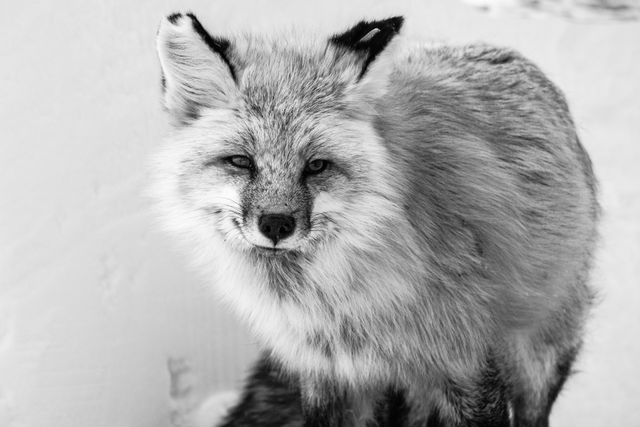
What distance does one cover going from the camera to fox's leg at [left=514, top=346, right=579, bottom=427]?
13.1 feet

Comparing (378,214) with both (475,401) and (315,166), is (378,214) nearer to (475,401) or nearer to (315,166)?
(315,166)

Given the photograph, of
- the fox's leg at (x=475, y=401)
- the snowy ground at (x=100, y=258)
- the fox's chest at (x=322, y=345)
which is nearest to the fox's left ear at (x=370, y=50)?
the snowy ground at (x=100, y=258)

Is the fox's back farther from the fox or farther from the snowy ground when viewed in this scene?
the snowy ground

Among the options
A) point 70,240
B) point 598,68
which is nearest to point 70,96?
point 70,240

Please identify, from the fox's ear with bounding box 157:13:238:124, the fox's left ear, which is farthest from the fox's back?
the fox's ear with bounding box 157:13:238:124

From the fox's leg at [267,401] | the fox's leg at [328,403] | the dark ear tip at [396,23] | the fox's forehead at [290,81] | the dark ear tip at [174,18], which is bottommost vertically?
the fox's leg at [267,401]

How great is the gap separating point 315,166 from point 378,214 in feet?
1.01

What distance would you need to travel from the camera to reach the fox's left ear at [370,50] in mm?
3031

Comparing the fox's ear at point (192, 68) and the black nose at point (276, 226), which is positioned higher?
the fox's ear at point (192, 68)

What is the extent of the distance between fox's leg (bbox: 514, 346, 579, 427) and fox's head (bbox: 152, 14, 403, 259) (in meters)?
1.31

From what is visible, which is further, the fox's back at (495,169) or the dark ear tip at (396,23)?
the fox's back at (495,169)

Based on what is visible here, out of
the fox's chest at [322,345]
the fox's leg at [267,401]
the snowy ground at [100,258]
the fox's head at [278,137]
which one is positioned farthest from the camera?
the fox's leg at [267,401]

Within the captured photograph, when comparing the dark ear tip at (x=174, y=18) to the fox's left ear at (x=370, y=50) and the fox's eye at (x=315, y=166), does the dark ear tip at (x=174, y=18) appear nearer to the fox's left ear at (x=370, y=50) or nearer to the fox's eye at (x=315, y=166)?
the fox's left ear at (x=370, y=50)

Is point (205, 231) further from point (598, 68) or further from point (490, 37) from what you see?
point (598, 68)
